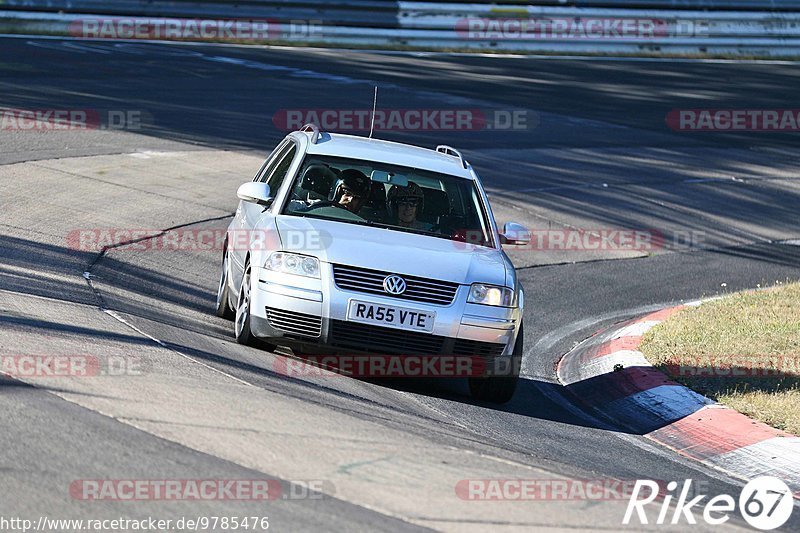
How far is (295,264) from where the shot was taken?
8.16 meters

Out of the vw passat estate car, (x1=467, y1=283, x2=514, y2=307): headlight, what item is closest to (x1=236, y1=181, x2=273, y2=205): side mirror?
the vw passat estate car

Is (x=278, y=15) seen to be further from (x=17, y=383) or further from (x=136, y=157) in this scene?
(x=17, y=383)

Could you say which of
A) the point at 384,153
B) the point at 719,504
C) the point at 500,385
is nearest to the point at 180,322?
the point at 384,153

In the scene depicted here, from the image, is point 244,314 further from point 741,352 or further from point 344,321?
point 741,352

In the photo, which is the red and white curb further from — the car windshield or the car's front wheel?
the car's front wheel

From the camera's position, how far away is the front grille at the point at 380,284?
8.05 meters

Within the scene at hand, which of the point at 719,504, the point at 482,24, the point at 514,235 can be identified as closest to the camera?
the point at 719,504

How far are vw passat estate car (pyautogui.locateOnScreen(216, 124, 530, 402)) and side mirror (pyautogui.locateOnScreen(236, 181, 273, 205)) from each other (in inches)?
0.4

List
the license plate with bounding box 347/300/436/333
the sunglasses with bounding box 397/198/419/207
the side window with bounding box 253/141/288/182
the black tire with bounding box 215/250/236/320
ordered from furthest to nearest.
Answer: the side window with bounding box 253/141/288/182, the black tire with bounding box 215/250/236/320, the sunglasses with bounding box 397/198/419/207, the license plate with bounding box 347/300/436/333

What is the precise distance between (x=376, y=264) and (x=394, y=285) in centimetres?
19

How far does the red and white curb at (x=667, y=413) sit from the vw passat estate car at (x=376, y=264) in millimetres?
1101

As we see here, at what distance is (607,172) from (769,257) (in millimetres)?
3826

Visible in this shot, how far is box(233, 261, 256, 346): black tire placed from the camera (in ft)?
27.8

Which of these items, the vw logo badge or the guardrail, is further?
the guardrail
